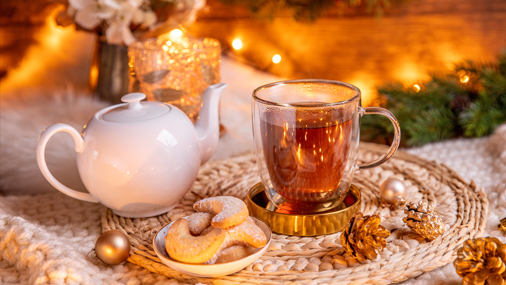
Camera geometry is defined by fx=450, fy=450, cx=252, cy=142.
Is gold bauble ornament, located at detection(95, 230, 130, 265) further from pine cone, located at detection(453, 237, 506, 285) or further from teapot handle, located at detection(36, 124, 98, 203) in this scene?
pine cone, located at detection(453, 237, 506, 285)

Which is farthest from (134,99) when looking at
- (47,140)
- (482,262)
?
(482,262)

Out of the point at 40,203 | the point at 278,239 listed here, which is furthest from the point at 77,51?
the point at 278,239

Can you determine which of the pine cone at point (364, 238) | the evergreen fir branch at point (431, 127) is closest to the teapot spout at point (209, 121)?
the pine cone at point (364, 238)

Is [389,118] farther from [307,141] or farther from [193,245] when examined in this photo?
[193,245]

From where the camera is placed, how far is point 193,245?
482 millimetres

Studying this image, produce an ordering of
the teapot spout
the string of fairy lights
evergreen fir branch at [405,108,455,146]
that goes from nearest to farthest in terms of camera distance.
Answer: the teapot spout
evergreen fir branch at [405,108,455,146]
the string of fairy lights

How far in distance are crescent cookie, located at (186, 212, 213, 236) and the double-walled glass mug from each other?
0.38 ft

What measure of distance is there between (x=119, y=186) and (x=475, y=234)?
1.51 feet

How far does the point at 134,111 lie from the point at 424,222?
40 cm

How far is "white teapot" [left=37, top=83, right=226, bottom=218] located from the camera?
0.58 m

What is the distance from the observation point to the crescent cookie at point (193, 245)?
1.57ft

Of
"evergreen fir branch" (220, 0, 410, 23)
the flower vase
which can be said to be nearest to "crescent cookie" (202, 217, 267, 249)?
the flower vase

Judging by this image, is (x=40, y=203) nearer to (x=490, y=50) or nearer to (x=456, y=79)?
(x=456, y=79)

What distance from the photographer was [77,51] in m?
1.32
